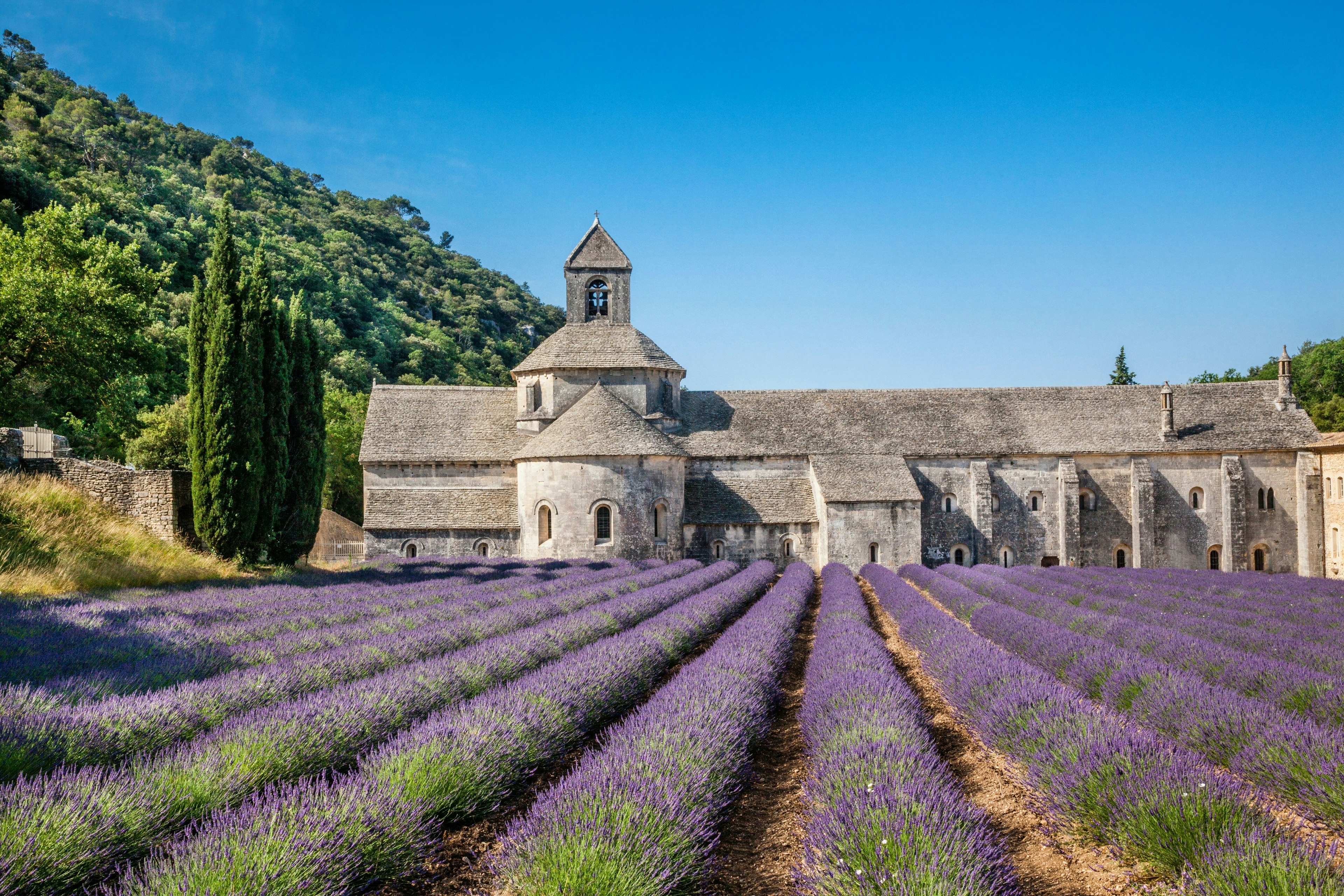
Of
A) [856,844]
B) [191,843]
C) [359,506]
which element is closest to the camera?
[191,843]

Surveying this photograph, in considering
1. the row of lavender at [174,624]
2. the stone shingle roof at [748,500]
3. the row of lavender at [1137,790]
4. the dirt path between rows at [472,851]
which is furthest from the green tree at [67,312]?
the row of lavender at [1137,790]

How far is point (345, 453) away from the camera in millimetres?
47469

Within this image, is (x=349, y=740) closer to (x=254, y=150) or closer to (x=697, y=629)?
(x=697, y=629)

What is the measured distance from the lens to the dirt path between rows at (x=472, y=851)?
457 centimetres

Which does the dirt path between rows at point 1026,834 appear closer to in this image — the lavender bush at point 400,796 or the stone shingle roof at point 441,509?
the lavender bush at point 400,796

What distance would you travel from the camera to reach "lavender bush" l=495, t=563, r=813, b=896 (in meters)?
3.92

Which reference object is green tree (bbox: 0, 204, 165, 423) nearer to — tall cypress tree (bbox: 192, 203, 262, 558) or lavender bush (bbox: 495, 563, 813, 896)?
tall cypress tree (bbox: 192, 203, 262, 558)

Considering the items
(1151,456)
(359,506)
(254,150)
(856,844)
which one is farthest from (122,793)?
(254,150)

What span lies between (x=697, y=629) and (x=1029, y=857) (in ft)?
26.2

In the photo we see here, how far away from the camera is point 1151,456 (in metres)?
34.4

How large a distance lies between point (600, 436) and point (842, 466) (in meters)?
10.5

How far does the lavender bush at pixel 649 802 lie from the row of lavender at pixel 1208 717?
3769 millimetres

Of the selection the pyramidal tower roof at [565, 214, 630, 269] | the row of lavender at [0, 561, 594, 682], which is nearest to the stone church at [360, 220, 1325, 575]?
the pyramidal tower roof at [565, 214, 630, 269]

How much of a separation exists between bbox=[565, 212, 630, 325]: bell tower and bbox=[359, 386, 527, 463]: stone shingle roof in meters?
5.05
